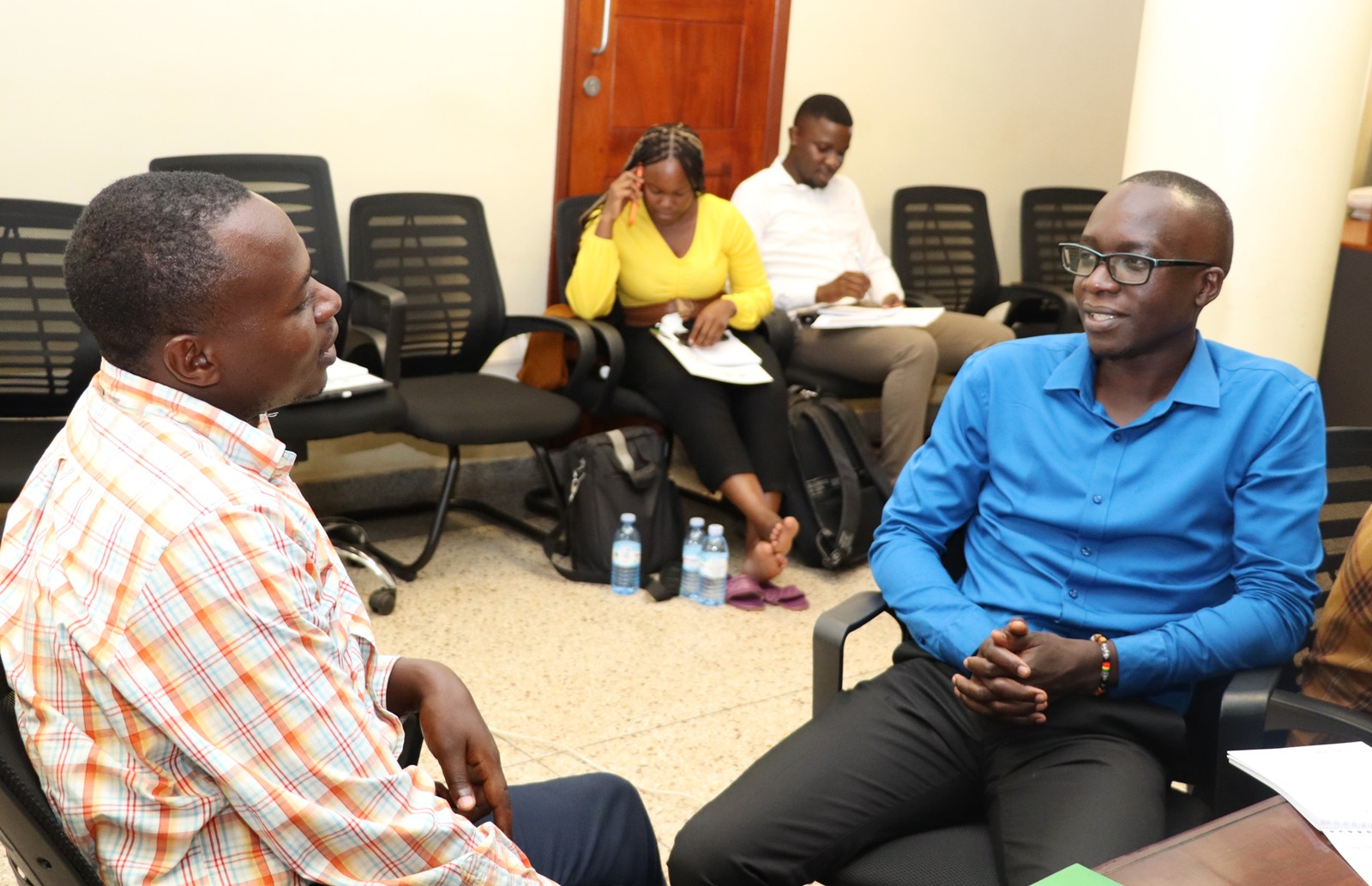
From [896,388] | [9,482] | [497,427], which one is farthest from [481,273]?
[9,482]

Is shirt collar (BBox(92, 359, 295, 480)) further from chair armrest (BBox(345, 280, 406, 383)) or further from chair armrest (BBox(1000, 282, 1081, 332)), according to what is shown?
chair armrest (BBox(1000, 282, 1081, 332))

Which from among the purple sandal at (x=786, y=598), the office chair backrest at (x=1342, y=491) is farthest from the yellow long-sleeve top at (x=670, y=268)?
the office chair backrest at (x=1342, y=491)

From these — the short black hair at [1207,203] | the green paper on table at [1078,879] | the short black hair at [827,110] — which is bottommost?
the green paper on table at [1078,879]

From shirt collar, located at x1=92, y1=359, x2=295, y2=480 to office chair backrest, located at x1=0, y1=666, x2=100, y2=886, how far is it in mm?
255

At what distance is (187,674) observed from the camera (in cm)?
109

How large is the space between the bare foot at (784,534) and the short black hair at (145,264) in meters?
2.72

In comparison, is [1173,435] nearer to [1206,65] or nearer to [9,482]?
[1206,65]

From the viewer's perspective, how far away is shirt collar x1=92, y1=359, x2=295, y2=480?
47.4 inches

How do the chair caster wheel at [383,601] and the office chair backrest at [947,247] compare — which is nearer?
the chair caster wheel at [383,601]

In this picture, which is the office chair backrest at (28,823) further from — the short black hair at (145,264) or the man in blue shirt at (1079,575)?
the man in blue shirt at (1079,575)

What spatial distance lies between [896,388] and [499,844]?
10.3 feet

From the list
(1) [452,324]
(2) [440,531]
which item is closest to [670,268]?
(1) [452,324]

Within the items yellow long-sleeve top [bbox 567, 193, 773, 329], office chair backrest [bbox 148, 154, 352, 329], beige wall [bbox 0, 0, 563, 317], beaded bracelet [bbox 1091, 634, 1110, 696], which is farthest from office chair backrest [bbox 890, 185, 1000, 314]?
beaded bracelet [bbox 1091, 634, 1110, 696]

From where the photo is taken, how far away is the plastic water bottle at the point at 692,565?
379cm
